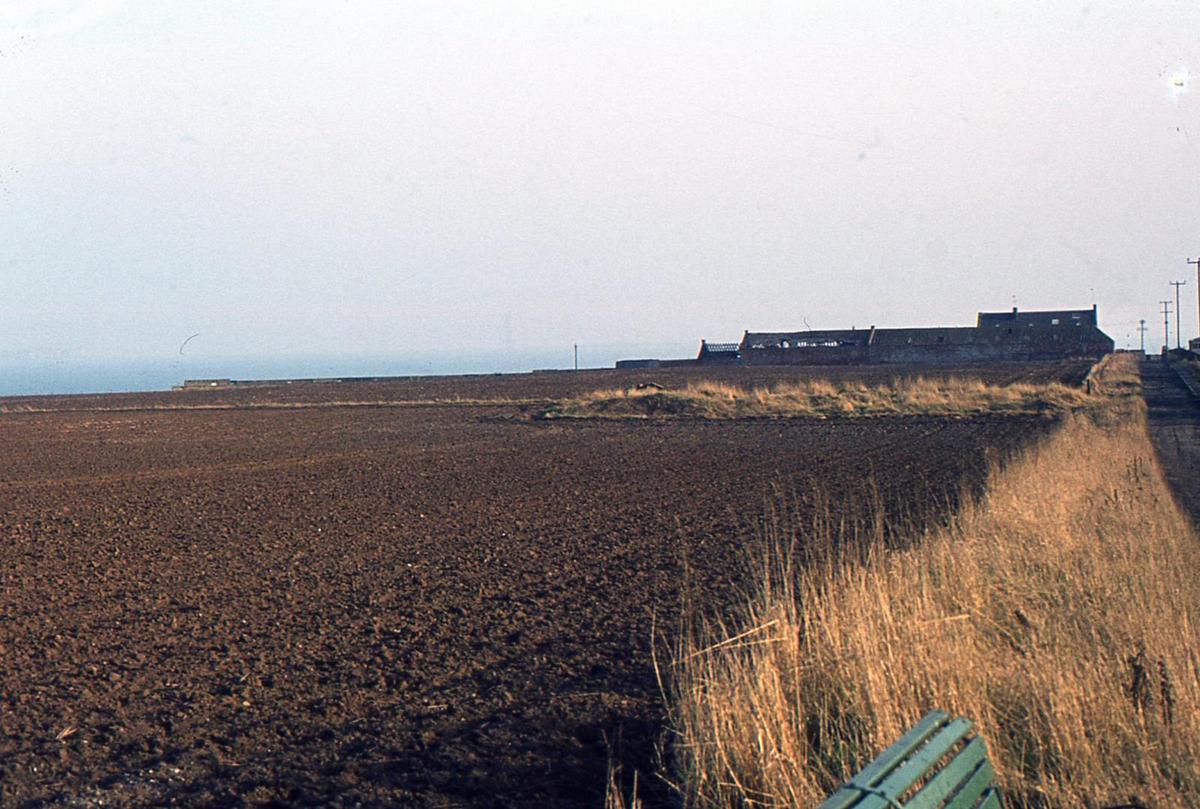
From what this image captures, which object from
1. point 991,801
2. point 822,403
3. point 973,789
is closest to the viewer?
point 973,789

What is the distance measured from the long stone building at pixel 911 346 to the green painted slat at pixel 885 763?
91223 mm

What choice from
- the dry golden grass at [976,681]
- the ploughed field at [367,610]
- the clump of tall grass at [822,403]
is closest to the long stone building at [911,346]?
the clump of tall grass at [822,403]

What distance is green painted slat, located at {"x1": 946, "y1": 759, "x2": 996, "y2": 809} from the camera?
4191mm

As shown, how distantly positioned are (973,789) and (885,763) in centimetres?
58

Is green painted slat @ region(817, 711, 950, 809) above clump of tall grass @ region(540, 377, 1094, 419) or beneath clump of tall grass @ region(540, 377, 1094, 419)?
above

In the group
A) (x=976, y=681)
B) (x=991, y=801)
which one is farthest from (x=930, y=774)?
(x=976, y=681)

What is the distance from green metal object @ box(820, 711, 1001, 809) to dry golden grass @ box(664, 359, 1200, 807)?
2.87 ft

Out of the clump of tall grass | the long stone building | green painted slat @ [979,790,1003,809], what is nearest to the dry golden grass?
green painted slat @ [979,790,1003,809]

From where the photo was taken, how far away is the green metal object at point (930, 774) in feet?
12.2

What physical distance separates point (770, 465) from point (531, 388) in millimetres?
39619

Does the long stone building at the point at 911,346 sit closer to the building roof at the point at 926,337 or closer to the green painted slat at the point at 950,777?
the building roof at the point at 926,337

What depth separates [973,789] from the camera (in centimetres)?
434

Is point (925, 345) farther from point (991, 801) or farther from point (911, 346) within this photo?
point (991, 801)

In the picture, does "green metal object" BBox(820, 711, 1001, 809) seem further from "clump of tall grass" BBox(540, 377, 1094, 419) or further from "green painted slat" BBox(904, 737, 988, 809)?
"clump of tall grass" BBox(540, 377, 1094, 419)
